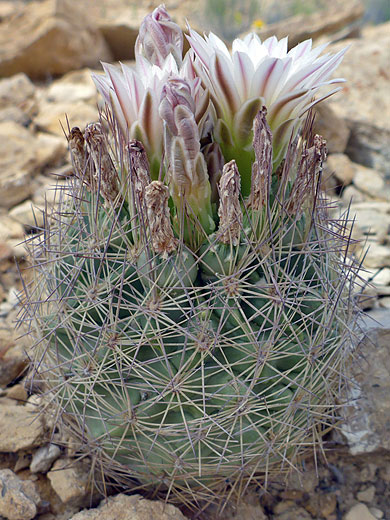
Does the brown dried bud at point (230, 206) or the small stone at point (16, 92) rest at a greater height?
the brown dried bud at point (230, 206)

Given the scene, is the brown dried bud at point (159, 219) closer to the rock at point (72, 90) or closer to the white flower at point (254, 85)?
the white flower at point (254, 85)

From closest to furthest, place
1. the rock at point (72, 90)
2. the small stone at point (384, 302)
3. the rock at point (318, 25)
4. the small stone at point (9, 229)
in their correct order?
the small stone at point (384, 302) → the small stone at point (9, 229) → the rock at point (72, 90) → the rock at point (318, 25)

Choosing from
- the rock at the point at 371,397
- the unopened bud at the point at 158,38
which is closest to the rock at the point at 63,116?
the unopened bud at the point at 158,38

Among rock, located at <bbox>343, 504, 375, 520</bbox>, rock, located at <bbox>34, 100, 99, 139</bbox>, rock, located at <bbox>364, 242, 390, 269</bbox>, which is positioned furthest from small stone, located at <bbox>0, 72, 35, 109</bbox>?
rock, located at <bbox>343, 504, 375, 520</bbox>

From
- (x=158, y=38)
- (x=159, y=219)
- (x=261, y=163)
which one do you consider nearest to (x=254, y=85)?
(x=261, y=163)

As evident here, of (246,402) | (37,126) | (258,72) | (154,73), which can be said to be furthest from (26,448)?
(37,126)

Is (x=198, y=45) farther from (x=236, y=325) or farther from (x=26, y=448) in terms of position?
(x=26, y=448)
